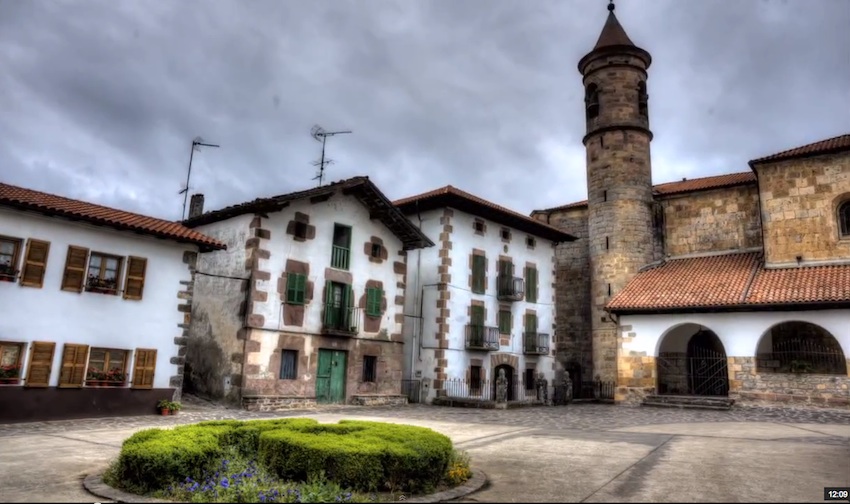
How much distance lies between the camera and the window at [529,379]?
89.7ft

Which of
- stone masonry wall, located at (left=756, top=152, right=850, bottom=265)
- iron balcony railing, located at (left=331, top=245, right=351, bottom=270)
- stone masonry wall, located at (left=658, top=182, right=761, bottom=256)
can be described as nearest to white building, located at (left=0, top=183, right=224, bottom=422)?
iron balcony railing, located at (left=331, top=245, right=351, bottom=270)

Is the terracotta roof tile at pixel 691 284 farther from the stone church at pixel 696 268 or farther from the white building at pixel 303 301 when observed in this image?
the white building at pixel 303 301

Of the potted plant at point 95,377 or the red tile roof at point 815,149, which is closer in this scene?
the potted plant at point 95,377

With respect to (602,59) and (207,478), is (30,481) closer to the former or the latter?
(207,478)

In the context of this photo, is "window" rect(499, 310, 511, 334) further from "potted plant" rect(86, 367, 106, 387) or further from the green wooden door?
"potted plant" rect(86, 367, 106, 387)

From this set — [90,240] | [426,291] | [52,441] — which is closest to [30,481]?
[52,441]

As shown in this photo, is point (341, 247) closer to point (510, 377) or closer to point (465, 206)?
point (465, 206)

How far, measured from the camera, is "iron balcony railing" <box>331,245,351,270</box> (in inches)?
852

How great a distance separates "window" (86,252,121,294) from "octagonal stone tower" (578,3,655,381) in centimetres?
2029

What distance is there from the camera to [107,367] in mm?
15844

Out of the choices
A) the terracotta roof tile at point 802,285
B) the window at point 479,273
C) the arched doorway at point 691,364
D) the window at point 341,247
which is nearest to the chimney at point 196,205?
the window at point 341,247

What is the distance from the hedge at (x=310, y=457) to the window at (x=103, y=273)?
9.29 m

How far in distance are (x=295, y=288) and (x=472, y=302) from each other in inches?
333
